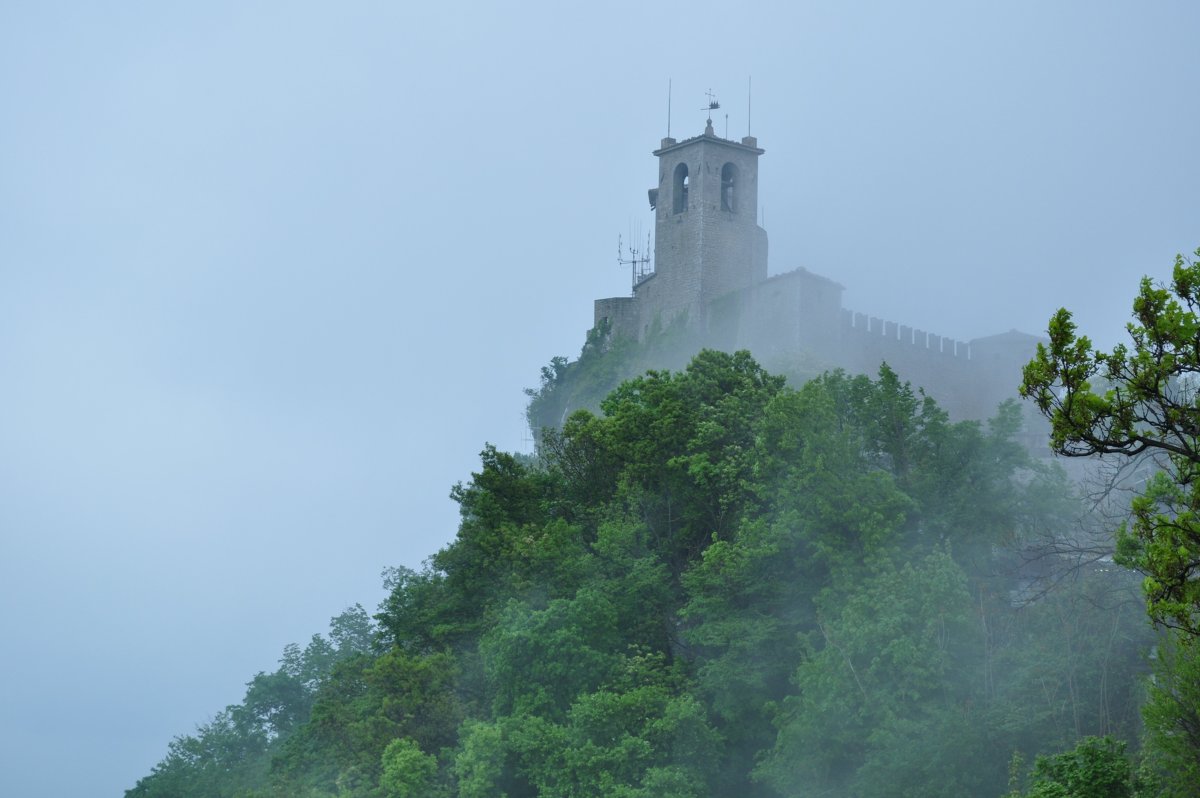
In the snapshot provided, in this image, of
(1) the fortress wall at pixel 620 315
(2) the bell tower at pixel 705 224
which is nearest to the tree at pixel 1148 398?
(2) the bell tower at pixel 705 224

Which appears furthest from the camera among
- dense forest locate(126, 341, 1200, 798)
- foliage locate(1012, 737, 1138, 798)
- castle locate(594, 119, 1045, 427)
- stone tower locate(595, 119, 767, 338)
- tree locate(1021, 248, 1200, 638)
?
stone tower locate(595, 119, 767, 338)

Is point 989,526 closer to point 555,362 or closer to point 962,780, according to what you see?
point 962,780

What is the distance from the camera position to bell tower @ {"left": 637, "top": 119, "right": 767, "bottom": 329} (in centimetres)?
5841

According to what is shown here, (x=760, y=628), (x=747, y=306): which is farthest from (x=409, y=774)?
(x=747, y=306)

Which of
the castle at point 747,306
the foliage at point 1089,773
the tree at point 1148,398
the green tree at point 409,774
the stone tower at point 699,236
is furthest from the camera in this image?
the stone tower at point 699,236

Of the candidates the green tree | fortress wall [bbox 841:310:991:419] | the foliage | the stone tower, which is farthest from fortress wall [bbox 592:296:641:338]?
the foliage

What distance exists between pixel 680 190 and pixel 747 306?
757 centimetres

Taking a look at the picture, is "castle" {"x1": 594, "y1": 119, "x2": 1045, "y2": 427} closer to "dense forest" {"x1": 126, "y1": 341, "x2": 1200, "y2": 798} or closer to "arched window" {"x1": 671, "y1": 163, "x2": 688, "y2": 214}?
"arched window" {"x1": 671, "y1": 163, "x2": 688, "y2": 214}

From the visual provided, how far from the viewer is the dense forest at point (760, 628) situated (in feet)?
88.0

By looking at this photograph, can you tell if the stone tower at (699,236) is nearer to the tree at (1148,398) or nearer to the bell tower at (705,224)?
the bell tower at (705,224)

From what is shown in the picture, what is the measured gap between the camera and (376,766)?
35.7 m

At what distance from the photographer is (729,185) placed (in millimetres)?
60812

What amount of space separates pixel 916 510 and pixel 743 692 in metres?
5.04

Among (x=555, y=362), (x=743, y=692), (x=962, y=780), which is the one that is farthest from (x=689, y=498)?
(x=555, y=362)
